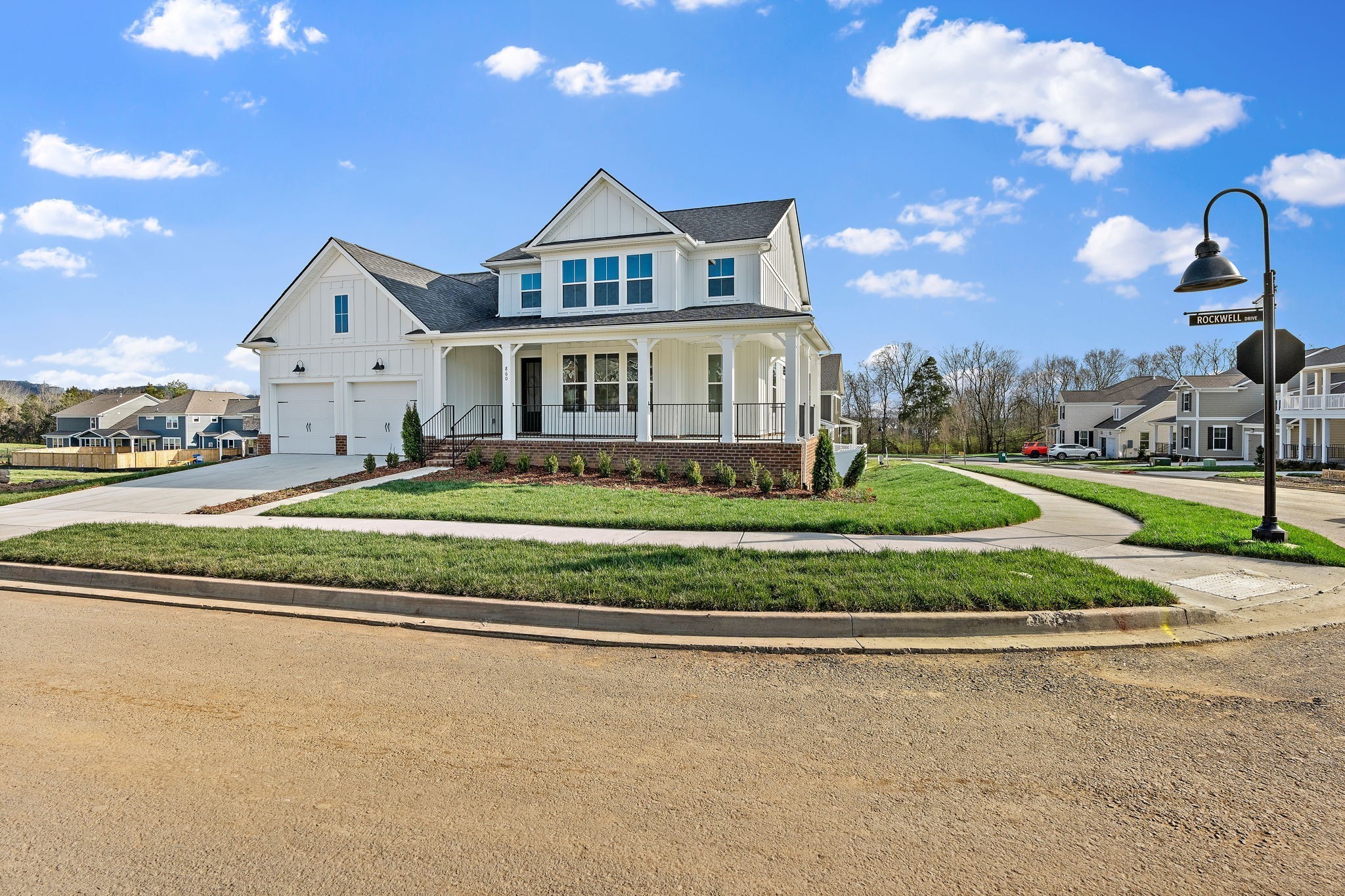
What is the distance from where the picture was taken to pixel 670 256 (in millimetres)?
20422

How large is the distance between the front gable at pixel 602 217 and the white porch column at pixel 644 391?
12.8 feet

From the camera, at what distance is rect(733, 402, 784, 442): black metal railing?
66.6 ft

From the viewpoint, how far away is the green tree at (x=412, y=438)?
19.8 meters

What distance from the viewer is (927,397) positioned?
72.2m

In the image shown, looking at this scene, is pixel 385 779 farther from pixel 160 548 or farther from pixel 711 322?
pixel 711 322

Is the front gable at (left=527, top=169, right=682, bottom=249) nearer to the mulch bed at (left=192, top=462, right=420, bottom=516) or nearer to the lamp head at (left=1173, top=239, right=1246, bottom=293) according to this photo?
the mulch bed at (left=192, top=462, right=420, bottom=516)

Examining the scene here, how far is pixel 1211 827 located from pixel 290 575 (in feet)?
26.1

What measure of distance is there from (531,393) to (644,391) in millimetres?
5986

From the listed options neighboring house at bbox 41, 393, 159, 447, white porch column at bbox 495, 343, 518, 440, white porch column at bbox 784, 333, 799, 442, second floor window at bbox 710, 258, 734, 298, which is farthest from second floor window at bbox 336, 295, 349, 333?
neighboring house at bbox 41, 393, 159, 447

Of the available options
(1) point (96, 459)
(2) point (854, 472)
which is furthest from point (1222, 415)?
(1) point (96, 459)

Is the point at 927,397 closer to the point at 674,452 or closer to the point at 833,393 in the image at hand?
the point at 833,393

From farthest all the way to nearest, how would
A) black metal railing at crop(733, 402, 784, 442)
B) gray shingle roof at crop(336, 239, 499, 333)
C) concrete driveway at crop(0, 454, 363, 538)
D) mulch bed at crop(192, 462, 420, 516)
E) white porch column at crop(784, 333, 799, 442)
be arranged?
gray shingle roof at crop(336, 239, 499, 333)
black metal railing at crop(733, 402, 784, 442)
white porch column at crop(784, 333, 799, 442)
mulch bed at crop(192, 462, 420, 516)
concrete driveway at crop(0, 454, 363, 538)

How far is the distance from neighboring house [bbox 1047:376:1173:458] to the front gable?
53.9 meters

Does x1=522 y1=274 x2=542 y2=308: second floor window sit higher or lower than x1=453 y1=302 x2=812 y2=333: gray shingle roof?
higher
